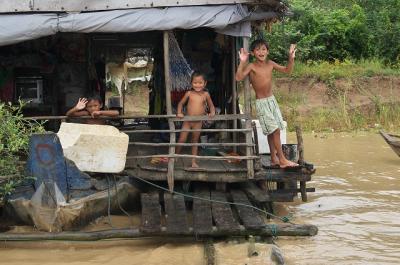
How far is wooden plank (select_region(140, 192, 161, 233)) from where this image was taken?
5.69 m

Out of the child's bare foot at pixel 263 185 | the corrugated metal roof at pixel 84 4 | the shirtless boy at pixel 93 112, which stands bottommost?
the child's bare foot at pixel 263 185

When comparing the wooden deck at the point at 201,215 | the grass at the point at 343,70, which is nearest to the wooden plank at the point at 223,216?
the wooden deck at the point at 201,215

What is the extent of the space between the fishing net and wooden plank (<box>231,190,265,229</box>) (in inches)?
64.1

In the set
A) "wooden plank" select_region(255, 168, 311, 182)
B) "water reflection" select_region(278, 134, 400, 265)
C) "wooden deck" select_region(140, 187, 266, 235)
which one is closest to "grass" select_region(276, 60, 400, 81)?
"water reflection" select_region(278, 134, 400, 265)

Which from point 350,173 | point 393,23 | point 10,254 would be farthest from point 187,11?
point 393,23

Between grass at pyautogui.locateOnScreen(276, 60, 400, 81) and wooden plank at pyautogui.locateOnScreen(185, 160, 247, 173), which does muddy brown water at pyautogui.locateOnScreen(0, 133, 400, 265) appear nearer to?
wooden plank at pyautogui.locateOnScreen(185, 160, 247, 173)

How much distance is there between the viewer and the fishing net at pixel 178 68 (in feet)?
23.6

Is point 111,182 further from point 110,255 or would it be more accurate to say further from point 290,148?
point 290,148

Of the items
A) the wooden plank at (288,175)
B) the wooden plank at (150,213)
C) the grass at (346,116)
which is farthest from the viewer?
the grass at (346,116)

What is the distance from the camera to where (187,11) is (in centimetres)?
676

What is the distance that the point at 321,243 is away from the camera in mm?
6348

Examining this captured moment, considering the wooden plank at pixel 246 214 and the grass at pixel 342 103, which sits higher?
the grass at pixel 342 103

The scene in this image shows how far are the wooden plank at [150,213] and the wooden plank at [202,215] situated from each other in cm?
41

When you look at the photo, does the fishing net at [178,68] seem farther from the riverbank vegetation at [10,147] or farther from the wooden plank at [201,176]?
the riverbank vegetation at [10,147]
